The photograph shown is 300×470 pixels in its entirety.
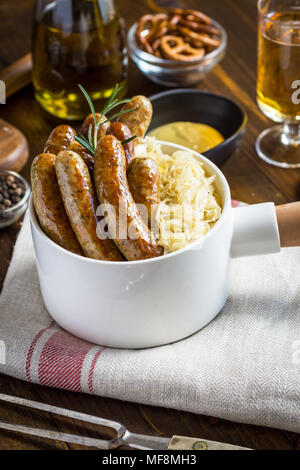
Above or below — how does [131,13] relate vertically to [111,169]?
below

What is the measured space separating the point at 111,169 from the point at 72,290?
0.73 feet

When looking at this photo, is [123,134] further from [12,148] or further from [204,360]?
[12,148]

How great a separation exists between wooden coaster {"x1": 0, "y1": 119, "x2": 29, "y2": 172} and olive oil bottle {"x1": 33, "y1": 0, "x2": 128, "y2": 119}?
0.50ft

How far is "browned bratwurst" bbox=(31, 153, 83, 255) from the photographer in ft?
3.57

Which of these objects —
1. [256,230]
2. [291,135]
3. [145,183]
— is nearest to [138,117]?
[145,183]

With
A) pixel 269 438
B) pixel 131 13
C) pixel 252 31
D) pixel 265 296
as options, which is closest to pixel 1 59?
pixel 131 13

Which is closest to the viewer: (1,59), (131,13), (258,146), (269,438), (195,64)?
(269,438)

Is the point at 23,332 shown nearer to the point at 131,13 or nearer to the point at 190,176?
the point at 190,176

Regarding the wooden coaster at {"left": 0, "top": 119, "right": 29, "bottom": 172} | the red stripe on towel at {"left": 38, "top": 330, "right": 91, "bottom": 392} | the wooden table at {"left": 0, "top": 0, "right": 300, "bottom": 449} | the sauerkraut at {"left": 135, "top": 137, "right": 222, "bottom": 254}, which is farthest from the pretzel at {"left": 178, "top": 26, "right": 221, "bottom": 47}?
the red stripe on towel at {"left": 38, "top": 330, "right": 91, "bottom": 392}

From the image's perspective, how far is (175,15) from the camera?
1.93 metres

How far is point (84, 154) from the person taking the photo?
1.16 meters

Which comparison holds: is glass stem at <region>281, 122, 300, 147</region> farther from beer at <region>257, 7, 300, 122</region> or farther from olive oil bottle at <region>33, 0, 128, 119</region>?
olive oil bottle at <region>33, 0, 128, 119</region>

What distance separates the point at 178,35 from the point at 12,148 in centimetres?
62

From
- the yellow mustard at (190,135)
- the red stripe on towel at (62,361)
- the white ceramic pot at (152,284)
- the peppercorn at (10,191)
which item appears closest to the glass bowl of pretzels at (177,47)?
the yellow mustard at (190,135)
